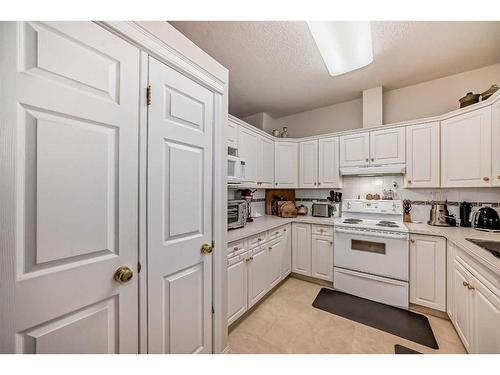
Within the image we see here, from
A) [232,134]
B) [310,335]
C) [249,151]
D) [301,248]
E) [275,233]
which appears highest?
[232,134]

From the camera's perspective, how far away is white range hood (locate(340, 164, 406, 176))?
2.49 meters

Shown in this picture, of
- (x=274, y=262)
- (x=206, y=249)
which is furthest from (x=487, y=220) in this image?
(x=206, y=249)

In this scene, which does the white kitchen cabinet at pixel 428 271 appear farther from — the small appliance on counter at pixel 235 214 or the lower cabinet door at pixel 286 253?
the small appliance on counter at pixel 235 214

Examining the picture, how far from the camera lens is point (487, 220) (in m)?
1.97

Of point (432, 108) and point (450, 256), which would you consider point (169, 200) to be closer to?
point (450, 256)

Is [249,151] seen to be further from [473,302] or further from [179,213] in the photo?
[473,302]

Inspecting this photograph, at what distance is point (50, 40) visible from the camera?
73 cm

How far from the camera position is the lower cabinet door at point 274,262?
7.84 feet

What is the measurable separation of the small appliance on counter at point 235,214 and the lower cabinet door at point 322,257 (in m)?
1.09

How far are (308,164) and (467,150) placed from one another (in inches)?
67.1

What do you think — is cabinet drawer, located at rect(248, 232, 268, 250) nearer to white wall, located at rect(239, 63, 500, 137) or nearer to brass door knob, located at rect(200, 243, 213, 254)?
brass door knob, located at rect(200, 243, 213, 254)

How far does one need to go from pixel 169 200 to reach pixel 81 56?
702mm

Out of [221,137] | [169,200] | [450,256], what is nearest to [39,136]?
[169,200]

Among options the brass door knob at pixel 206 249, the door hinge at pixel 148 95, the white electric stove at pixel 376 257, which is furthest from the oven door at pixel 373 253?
the door hinge at pixel 148 95
